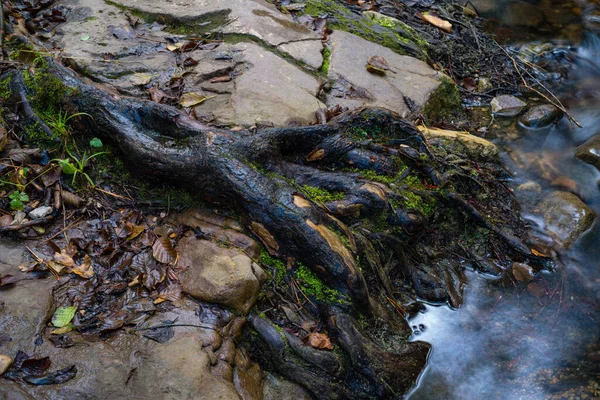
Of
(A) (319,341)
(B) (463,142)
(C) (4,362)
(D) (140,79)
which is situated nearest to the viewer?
(C) (4,362)

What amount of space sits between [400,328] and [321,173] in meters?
1.32

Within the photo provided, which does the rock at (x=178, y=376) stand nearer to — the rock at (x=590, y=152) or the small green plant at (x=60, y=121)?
the small green plant at (x=60, y=121)

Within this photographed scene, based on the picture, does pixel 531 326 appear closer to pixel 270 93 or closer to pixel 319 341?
pixel 319 341

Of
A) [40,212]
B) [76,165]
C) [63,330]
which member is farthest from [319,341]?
[76,165]

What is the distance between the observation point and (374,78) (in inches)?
205

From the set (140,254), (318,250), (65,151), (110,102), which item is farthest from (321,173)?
(65,151)

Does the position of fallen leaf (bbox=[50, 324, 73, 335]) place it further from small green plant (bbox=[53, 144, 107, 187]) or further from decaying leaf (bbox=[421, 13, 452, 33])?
decaying leaf (bbox=[421, 13, 452, 33])

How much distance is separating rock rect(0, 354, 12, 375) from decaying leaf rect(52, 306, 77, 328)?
285mm

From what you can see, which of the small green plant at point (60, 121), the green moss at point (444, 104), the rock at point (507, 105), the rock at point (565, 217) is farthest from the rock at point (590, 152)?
the small green plant at point (60, 121)

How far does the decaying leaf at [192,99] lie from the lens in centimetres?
418

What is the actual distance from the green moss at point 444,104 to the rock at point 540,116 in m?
0.77

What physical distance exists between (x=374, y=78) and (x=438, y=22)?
2346 mm

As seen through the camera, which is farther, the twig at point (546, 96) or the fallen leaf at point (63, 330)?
→ the twig at point (546, 96)

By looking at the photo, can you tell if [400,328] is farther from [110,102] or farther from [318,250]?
[110,102]
